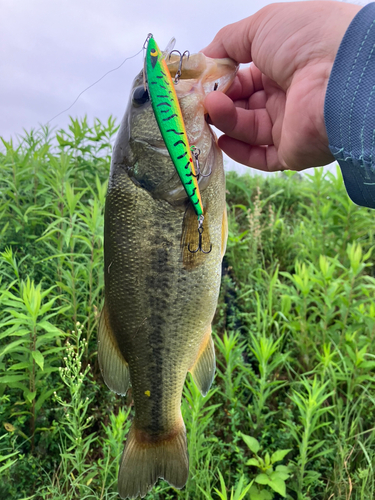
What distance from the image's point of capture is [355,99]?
1.26 metres

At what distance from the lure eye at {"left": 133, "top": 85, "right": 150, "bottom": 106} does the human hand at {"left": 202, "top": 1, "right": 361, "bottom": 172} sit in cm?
25

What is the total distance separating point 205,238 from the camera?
140 cm

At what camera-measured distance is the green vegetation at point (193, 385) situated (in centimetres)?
195

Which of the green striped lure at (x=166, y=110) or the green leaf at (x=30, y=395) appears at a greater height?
the green striped lure at (x=166, y=110)

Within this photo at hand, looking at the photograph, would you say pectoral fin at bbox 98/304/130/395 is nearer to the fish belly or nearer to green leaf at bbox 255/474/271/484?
the fish belly

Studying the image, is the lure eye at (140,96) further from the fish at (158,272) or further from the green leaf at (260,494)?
the green leaf at (260,494)

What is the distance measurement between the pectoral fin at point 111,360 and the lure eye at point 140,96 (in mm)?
882

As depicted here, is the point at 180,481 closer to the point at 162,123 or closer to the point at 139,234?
the point at 139,234

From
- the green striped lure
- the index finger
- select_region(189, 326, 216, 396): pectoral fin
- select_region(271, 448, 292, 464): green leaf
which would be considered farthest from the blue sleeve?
select_region(271, 448, 292, 464): green leaf

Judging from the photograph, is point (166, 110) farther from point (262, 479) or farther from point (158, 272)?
point (262, 479)

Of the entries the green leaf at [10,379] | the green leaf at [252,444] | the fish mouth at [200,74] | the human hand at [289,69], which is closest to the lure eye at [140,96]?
the fish mouth at [200,74]

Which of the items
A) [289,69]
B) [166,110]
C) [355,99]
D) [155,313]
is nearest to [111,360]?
[155,313]

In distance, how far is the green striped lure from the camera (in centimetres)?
91

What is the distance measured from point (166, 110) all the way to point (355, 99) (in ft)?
2.46
